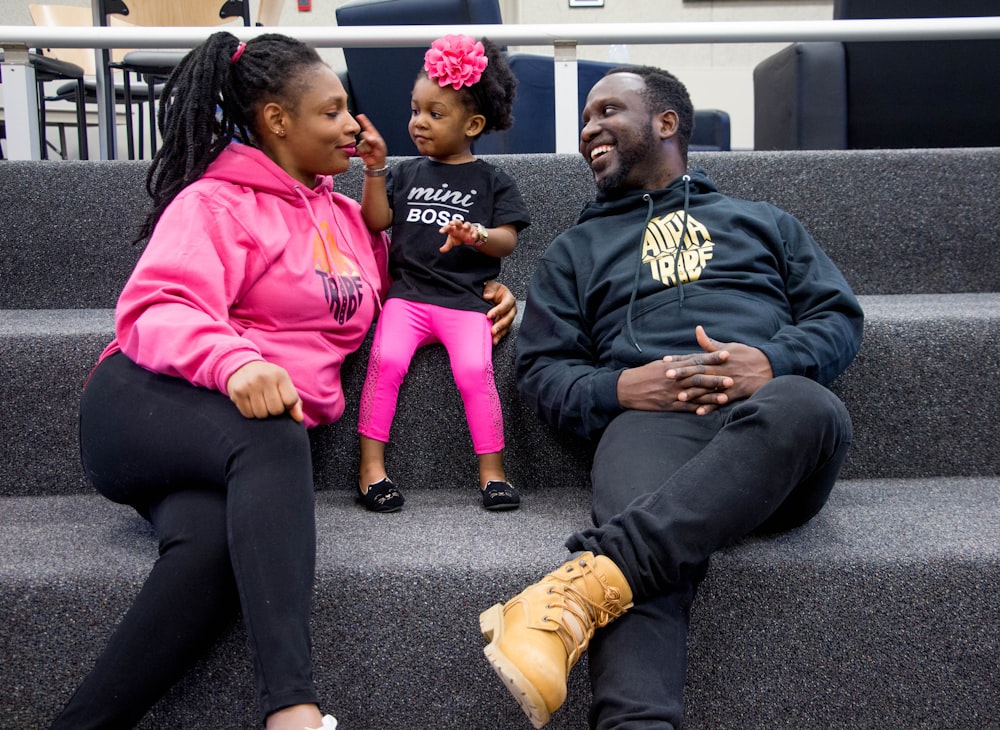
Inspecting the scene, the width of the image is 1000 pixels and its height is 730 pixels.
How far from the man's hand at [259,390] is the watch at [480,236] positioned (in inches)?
19.7

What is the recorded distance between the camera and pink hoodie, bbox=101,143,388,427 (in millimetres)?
1047

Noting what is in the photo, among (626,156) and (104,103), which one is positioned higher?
(104,103)

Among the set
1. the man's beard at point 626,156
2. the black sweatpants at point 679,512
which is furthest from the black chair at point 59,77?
the black sweatpants at point 679,512

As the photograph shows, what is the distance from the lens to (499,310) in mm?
1468

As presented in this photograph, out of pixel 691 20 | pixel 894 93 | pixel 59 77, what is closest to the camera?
pixel 894 93

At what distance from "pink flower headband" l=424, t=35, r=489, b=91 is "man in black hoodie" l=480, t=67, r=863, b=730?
8.9 inches

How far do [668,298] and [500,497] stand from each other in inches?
16.2

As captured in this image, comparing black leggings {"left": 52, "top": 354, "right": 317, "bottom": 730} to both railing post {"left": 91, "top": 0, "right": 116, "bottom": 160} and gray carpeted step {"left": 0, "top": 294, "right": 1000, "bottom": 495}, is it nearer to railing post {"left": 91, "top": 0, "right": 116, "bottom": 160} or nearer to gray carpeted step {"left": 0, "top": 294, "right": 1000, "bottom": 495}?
gray carpeted step {"left": 0, "top": 294, "right": 1000, "bottom": 495}

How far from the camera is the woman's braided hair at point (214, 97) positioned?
1.29m

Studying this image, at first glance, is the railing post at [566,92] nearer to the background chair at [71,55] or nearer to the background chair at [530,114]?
the background chair at [530,114]

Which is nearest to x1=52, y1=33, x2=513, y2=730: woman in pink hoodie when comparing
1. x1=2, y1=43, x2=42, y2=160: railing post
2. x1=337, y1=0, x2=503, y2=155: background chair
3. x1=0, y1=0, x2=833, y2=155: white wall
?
x1=2, y1=43, x2=42, y2=160: railing post

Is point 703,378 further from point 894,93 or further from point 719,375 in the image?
point 894,93

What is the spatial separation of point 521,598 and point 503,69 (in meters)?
1.04

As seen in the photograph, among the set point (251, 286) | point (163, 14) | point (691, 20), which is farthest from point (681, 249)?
point (691, 20)
